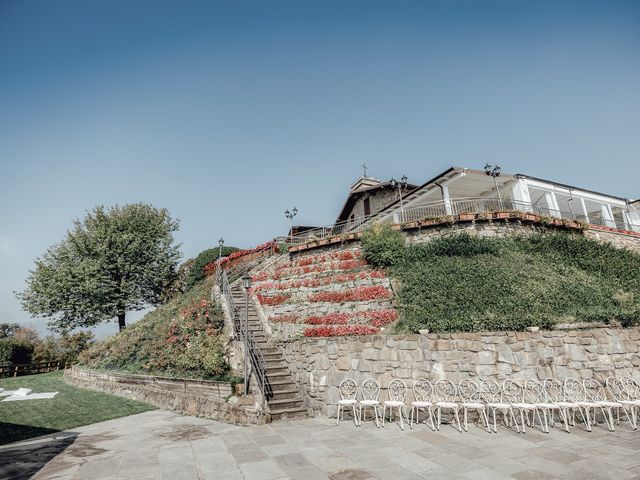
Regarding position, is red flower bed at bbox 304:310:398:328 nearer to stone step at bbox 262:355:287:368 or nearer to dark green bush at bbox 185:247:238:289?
stone step at bbox 262:355:287:368

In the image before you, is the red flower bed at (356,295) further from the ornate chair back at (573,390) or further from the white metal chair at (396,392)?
the ornate chair back at (573,390)

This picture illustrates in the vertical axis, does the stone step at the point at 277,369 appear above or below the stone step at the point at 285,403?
above

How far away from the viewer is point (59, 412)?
428 inches

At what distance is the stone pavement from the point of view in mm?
5184

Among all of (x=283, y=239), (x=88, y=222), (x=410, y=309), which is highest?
(x=88, y=222)

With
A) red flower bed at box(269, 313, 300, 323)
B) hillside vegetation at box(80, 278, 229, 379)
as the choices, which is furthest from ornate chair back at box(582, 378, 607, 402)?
hillside vegetation at box(80, 278, 229, 379)

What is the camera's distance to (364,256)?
51.4ft

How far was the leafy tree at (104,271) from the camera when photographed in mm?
24000

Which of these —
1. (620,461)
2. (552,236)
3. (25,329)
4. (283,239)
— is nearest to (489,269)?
(552,236)

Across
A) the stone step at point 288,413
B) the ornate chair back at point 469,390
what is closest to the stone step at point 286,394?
the stone step at point 288,413

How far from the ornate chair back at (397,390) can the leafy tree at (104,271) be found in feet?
75.1

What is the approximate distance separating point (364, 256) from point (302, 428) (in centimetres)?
896

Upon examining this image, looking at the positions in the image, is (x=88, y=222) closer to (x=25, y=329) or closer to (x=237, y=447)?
(x=237, y=447)

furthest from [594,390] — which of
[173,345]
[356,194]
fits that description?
[356,194]
